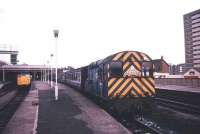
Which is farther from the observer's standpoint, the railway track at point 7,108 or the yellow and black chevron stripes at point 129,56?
the railway track at point 7,108

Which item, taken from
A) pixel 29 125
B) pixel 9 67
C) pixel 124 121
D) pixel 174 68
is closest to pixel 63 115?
Result: pixel 29 125

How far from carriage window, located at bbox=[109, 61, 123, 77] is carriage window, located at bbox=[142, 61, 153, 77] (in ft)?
3.82

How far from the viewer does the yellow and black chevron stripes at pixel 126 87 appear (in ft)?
42.6

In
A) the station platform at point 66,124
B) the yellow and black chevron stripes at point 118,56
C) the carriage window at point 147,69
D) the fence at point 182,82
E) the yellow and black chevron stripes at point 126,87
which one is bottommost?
the station platform at point 66,124

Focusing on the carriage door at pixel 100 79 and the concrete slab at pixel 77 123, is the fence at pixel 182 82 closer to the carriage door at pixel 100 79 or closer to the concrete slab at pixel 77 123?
the carriage door at pixel 100 79

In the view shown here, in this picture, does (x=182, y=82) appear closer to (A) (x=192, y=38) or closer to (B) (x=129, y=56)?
(B) (x=129, y=56)

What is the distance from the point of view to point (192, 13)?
13062cm

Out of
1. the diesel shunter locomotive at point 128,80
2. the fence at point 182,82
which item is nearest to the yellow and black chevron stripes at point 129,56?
the diesel shunter locomotive at point 128,80

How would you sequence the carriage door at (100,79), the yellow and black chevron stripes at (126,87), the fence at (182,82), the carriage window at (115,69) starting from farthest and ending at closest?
1. the fence at (182,82)
2. the carriage door at (100,79)
3. the carriage window at (115,69)
4. the yellow and black chevron stripes at (126,87)

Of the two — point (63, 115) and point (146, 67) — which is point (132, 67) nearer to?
point (146, 67)

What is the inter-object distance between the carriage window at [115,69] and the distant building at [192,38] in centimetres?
11542

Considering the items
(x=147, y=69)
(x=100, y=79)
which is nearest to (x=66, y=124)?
(x=100, y=79)

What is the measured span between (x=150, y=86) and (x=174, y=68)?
469 ft

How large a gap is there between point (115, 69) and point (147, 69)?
1.61 m
